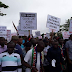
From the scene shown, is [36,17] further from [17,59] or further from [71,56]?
[17,59]

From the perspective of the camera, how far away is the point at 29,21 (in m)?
7.07

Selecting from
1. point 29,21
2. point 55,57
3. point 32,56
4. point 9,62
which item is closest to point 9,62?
point 9,62

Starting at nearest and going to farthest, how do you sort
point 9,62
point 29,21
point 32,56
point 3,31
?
point 9,62 < point 32,56 < point 29,21 < point 3,31

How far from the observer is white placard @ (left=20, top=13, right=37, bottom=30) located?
275 inches

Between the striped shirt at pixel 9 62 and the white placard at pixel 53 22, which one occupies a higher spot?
the white placard at pixel 53 22

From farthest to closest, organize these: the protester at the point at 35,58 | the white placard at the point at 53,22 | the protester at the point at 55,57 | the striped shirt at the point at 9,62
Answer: the white placard at the point at 53,22, the protester at the point at 55,57, the protester at the point at 35,58, the striped shirt at the point at 9,62

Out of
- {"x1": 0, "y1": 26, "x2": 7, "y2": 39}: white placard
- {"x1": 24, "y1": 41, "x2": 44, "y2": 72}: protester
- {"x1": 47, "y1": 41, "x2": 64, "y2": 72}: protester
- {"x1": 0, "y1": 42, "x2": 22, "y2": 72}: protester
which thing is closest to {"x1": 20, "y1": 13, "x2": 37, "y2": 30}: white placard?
{"x1": 0, "y1": 26, "x2": 7, "y2": 39}: white placard

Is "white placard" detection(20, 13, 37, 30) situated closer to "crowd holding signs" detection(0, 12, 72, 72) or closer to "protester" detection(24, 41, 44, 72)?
"crowd holding signs" detection(0, 12, 72, 72)

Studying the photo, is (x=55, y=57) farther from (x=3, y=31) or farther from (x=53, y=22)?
(x=3, y=31)

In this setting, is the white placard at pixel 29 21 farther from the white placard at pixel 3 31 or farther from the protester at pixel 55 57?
the protester at pixel 55 57

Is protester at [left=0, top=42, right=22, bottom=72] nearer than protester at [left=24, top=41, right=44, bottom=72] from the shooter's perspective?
Yes

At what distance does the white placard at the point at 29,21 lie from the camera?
275 inches

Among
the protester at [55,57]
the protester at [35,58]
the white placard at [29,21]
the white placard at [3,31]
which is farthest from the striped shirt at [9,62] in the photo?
the white placard at [3,31]

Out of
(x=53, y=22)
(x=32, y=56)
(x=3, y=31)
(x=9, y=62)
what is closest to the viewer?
(x=9, y=62)
